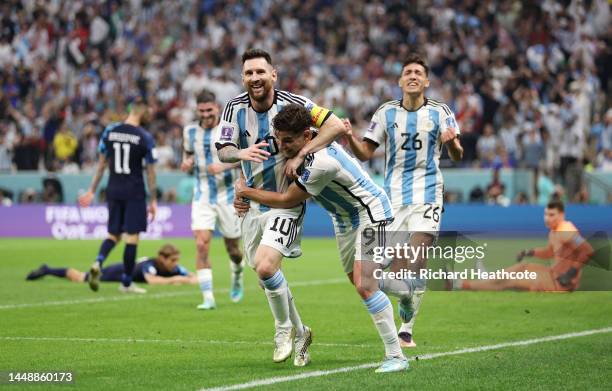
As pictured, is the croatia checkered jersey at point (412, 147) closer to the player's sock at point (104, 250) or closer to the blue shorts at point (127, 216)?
the blue shorts at point (127, 216)

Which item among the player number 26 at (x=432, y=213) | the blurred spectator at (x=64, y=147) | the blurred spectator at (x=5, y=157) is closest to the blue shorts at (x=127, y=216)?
the player number 26 at (x=432, y=213)

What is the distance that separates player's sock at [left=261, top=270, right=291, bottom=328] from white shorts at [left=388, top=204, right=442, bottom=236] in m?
1.98

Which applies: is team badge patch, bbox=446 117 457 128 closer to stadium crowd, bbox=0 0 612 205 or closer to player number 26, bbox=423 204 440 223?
player number 26, bbox=423 204 440 223

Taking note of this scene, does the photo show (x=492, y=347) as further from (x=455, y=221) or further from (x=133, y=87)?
(x=133, y=87)

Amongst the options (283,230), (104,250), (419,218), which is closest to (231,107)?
(283,230)

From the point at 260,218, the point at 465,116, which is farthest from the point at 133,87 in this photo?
the point at 260,218

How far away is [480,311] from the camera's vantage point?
12477 millimetres

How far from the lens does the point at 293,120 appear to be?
26.0 feet

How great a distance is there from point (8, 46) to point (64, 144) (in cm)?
583

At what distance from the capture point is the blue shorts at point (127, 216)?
1489cm

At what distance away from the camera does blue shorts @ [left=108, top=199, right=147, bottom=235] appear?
14.9 m

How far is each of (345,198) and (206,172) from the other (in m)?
5.74

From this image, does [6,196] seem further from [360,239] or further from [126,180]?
[360,239]

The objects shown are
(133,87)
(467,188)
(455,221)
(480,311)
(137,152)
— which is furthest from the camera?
(133,87)
